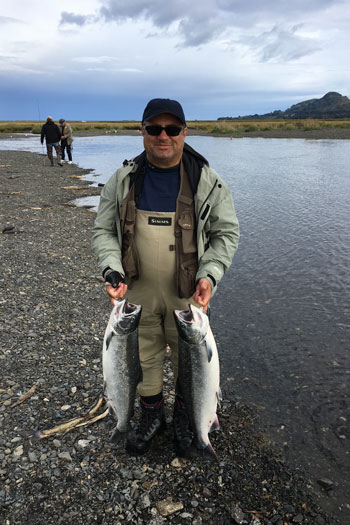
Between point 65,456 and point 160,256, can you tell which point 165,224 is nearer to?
point 160,256

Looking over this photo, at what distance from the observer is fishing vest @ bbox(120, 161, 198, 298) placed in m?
3.45

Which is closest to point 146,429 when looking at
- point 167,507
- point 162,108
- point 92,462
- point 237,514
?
point 92,462

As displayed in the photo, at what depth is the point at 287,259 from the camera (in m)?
10.9

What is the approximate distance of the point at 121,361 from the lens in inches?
135

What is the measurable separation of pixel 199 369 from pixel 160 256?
41.3 inches

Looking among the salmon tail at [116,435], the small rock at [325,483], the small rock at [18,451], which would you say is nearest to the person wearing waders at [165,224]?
the salmon tail at [116,435]

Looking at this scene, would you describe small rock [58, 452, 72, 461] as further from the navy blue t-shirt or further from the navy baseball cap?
the navy baseball cap

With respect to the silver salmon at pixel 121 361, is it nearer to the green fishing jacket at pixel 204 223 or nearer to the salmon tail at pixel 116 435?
the salmon tail at pixel 116 435

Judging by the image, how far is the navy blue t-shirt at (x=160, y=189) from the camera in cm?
349

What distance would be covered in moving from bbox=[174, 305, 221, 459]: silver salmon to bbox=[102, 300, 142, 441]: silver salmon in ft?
1.30

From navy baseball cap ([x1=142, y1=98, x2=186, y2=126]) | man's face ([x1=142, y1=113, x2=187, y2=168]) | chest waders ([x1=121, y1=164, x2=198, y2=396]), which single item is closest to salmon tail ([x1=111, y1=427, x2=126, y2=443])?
chest waders ([x1=121, y1=164, x2=198, y2=396])

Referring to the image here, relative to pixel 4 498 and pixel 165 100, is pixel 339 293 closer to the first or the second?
pixel 165 100

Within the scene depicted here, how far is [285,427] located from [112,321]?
2862 millimetres

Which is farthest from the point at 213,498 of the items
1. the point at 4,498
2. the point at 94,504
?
the point at 4,498
